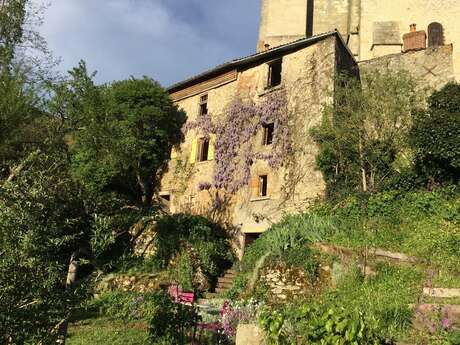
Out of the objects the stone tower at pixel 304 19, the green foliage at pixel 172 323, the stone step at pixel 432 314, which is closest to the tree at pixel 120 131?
the stone tower at pixel 304 19

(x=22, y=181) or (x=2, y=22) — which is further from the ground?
(x=2, y=22)

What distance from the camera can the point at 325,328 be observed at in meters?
4.41

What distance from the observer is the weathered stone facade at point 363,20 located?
78.6ft

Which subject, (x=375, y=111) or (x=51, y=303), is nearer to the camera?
(x=51, y=303)

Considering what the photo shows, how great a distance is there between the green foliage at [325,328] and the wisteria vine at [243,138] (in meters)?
12.6

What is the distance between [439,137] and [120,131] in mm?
12401

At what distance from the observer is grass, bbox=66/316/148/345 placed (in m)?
8.28

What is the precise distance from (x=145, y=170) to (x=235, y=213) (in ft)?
18.4

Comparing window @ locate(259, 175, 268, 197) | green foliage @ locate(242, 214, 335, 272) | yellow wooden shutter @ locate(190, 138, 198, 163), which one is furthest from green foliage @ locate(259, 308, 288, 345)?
yellow wooden shutter @ locate(190, 138, 198, 163)

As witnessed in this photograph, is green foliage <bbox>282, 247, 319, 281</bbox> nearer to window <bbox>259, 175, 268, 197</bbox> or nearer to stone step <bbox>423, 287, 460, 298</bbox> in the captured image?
stone step <bbox>423, 287, 460, 298</bbox>

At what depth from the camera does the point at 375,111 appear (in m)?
14.9

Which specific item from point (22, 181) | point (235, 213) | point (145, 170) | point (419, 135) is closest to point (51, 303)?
point (22, 181)

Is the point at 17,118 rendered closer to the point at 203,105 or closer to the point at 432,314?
the point at 203,105

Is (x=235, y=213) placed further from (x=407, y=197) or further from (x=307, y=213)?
(x=407, y=197)
